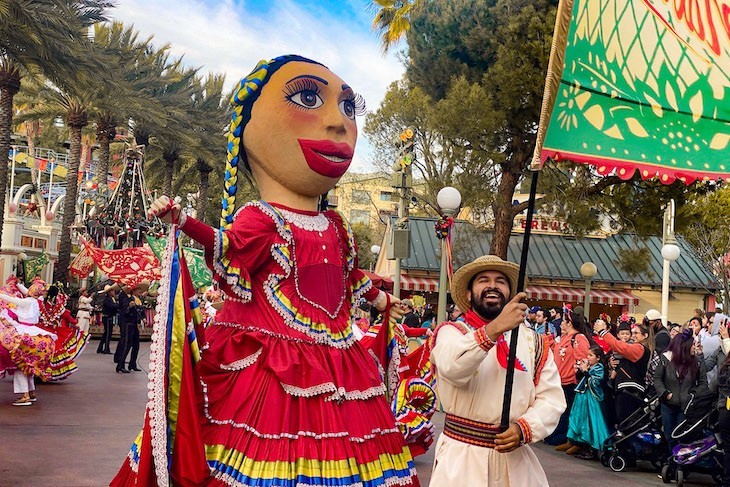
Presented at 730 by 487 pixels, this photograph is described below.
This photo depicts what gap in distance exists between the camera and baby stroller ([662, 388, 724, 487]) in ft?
27.1

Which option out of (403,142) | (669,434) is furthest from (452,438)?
(403,142)

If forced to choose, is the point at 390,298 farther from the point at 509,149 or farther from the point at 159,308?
the point at 509,149

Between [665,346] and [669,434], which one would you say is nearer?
[669,434]

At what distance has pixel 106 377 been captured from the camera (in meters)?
15.1

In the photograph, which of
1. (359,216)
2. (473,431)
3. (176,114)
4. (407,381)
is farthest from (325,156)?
(359,216)

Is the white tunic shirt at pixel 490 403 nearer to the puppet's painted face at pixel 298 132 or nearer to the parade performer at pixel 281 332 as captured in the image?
the parade performer at pixel 281 332

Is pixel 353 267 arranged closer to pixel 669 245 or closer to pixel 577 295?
pixel 669 245

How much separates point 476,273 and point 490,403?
73 cm

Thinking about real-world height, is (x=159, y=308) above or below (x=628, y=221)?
below

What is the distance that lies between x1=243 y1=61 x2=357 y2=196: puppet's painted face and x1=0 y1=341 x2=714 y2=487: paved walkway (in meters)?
3.52

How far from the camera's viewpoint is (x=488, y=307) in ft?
14.0

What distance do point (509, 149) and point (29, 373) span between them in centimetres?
1365

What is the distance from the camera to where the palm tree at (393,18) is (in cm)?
2394

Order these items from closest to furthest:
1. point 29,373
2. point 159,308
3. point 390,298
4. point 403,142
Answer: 1. point 159,308
2. point 390,298
3. point 29,373
4. point 403,142
